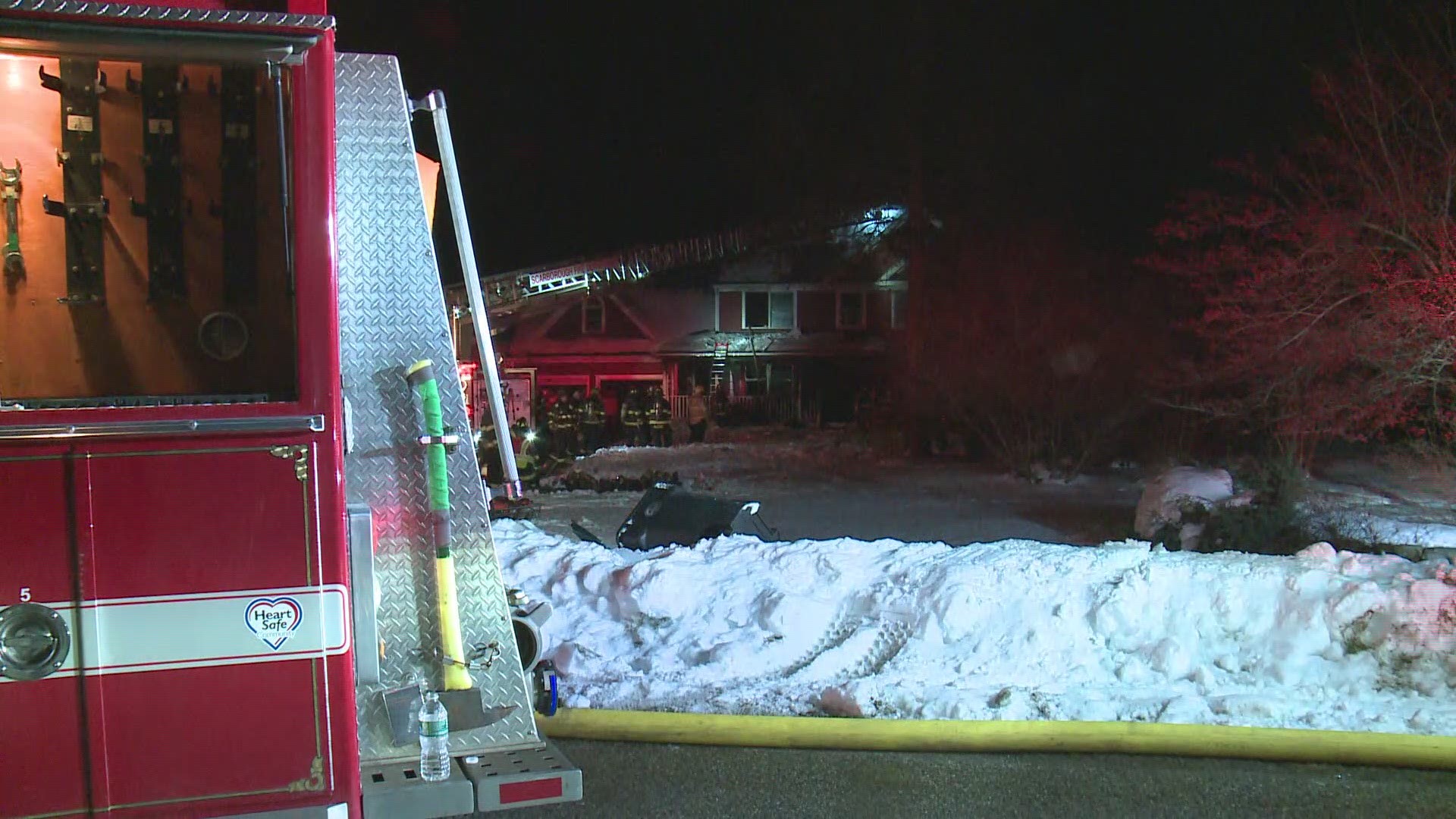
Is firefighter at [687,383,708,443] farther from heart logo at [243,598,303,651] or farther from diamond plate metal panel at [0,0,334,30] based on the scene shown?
diamond plate metal panel at [0,0,334,30]

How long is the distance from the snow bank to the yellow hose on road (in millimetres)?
278

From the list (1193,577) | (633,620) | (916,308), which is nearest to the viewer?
(1193,577)

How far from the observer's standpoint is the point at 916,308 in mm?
23422

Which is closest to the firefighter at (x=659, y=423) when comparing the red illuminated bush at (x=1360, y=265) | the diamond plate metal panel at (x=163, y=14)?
the red illuminated bush at (x=1360, y=265)

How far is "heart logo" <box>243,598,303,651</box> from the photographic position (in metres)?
3.21

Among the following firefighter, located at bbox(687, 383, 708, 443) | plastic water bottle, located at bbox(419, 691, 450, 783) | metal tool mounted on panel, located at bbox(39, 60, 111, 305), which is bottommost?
firefighter, located at bbox(687, 383, 708, 443)

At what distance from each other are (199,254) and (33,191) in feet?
1.59

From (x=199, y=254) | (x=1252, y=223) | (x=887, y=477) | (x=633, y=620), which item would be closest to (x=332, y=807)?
(x=199, y=254)

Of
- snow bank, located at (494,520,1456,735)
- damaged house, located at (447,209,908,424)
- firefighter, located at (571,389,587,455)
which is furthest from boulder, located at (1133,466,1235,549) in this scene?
damaged house, located at (447,209,908,424)

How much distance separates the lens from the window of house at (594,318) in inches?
1601

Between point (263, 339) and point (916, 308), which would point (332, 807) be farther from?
point (916, 308)

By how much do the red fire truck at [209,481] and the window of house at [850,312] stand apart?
123 ft

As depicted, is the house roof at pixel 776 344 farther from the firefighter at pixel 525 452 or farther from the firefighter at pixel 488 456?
the firefighter at pixel 488 456

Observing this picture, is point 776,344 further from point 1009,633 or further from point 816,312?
point 1009,633
